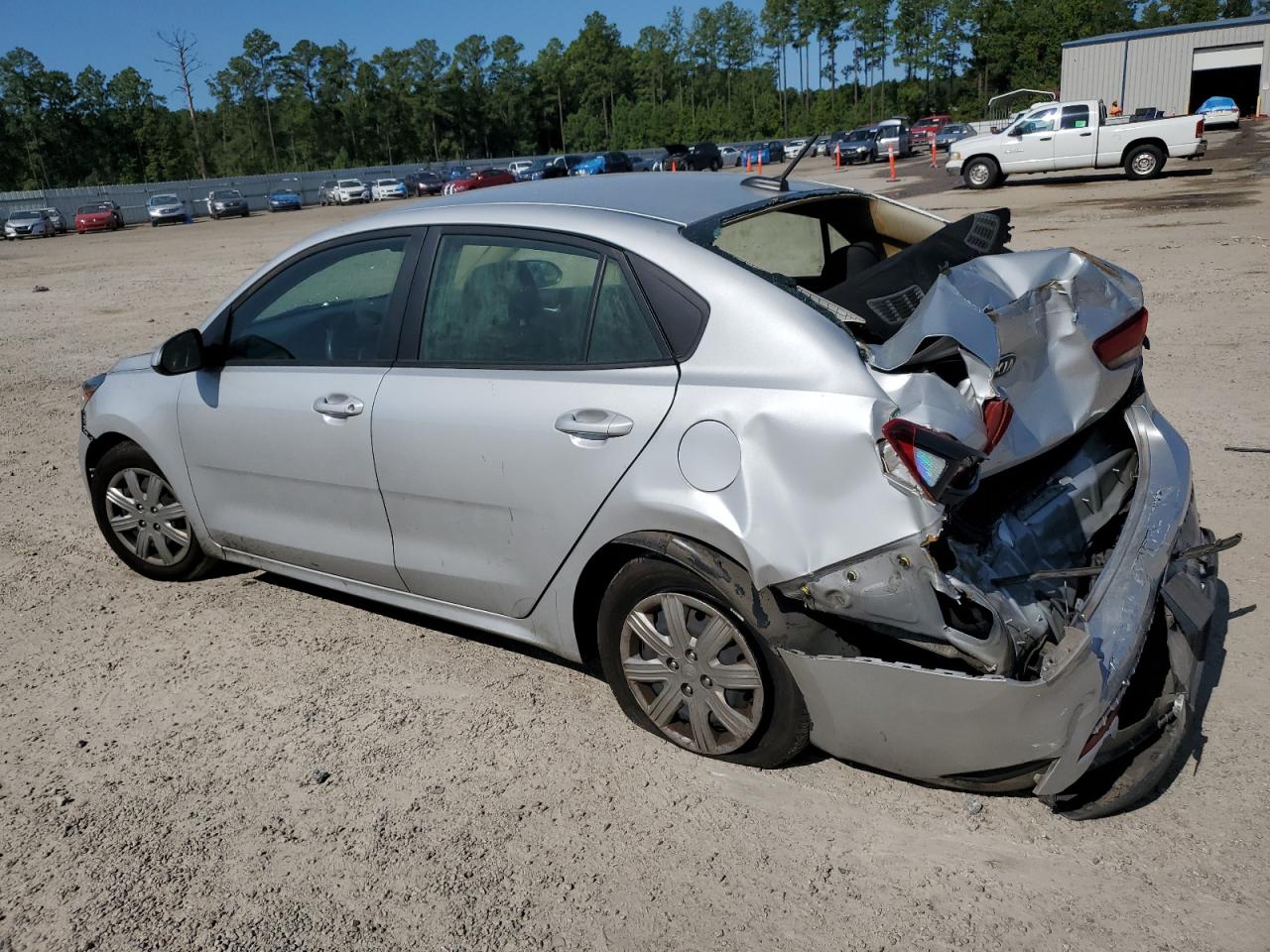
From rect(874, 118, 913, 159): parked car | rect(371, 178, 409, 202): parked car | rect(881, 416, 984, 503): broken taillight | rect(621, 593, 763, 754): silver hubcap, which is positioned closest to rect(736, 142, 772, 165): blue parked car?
rect(874, 118, 913, 159): parked car

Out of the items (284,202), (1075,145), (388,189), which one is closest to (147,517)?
(1075,145)

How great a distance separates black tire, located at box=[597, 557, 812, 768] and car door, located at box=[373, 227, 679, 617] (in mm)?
241

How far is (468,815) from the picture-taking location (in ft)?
10.3

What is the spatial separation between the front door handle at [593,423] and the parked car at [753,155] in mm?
51001

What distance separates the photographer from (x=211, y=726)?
373 cm

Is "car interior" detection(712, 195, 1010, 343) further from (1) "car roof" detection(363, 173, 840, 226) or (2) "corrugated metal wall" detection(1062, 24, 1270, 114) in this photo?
(2) "corrugated metal wall" detection(1062, 24, 1270, 114)

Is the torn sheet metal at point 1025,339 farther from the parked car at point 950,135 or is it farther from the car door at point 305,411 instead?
the parked car at point 950,135

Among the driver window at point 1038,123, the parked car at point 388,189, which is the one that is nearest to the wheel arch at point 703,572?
the driver window at point 1038,123

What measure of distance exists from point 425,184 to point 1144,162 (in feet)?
136

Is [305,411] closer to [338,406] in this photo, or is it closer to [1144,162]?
[338,406]

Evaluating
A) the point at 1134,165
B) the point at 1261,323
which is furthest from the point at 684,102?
the point at 1261,323

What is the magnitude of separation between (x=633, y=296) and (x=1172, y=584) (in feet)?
5.89

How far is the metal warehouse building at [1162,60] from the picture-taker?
181 feet

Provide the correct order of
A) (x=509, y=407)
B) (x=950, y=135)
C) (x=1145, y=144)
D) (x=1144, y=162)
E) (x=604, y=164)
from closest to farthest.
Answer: (x=509, y=407), (x=1145, y=144), (x=1144, y=162), (x=604, y=164), (x=950, y=135)
